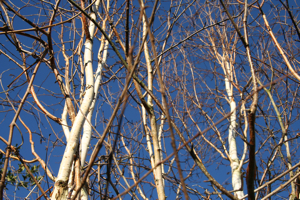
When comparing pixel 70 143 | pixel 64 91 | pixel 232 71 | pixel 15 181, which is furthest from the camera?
pixel 232 71

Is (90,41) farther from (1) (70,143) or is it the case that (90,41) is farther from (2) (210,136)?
(2) (210,136)

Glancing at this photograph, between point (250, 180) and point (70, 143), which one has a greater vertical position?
point (70, 143)

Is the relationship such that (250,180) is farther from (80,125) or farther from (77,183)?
(80,125)

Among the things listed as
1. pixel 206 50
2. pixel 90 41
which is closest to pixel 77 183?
pixel 90 41

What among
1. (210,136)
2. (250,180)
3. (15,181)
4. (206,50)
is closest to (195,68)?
(206,50)

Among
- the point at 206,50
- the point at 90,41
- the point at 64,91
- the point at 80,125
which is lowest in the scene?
the point at 80,125

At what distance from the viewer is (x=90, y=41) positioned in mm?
2639

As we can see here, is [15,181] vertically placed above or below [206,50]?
below

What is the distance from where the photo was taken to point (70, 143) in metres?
1.74

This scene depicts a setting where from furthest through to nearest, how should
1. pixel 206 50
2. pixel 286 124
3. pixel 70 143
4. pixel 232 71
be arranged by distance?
pixel 206 50
pixel 232 71
pixel 286 124
pixel 70 143

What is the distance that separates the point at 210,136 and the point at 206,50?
67.9 inches

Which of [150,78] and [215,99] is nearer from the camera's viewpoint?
[150,78]

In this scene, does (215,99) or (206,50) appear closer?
(215,99)

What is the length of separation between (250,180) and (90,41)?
221 centimetres
